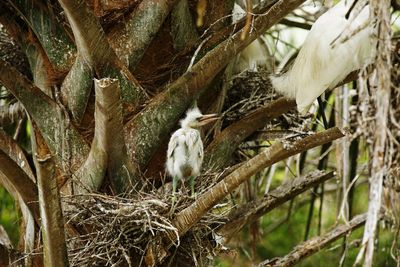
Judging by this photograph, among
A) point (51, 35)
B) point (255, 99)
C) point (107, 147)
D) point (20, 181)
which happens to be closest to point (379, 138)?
point (107, 147)

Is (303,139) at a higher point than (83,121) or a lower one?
lower

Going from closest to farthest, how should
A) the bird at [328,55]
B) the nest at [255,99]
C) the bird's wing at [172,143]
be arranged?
1. the bird's wing at [172,143]
2. the nest at [255,99]
3. the bird at [328,55]

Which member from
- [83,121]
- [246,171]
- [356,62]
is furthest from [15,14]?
[356,62]

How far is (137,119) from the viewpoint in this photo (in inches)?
106

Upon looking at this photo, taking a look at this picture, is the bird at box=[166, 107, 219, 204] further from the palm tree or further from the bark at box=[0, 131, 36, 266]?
the bark at box=[0, 131, 36, 266]

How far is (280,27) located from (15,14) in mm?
1758

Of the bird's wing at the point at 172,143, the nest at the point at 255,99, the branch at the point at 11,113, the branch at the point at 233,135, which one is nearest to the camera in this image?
the bird's wing at the point at 172,143

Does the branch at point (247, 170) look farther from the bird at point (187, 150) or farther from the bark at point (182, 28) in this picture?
the bark at point (182, 28)

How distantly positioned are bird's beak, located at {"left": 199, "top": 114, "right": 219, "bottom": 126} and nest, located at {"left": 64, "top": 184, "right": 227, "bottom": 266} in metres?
0.29

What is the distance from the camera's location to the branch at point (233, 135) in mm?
2873

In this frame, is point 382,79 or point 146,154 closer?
point 382,79

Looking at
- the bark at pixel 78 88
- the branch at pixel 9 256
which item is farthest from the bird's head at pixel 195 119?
the branch at pixel 9 256

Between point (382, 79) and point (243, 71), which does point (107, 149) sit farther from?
point (243, 71)

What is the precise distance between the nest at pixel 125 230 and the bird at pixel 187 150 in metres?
0.16
